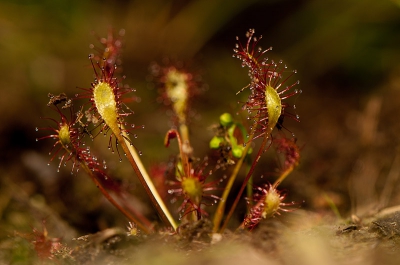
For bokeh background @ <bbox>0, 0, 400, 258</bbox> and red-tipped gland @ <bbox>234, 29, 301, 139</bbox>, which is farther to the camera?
bokeh background @ <bbox>0, 0, 400, 258</bbox>

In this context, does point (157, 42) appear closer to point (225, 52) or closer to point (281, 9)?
point (225, 52)

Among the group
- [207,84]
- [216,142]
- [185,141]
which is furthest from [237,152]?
[207,84]

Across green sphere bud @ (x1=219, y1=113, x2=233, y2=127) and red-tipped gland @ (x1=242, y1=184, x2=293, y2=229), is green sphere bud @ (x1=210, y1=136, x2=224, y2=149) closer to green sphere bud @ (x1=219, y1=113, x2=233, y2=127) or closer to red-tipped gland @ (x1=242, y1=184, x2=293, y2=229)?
green sphere bud @ (x1=219, y1=113, x2=233, y2=127)

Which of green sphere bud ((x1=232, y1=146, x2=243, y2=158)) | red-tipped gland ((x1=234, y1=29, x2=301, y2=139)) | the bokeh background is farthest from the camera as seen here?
the bokeh background

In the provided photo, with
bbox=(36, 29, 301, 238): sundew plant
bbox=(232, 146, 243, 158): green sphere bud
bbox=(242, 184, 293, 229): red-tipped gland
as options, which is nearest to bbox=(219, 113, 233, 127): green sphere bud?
bbox=(36, 29, 301, 238): sundew plant

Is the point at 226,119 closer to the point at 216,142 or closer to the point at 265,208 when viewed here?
the point at 216,142

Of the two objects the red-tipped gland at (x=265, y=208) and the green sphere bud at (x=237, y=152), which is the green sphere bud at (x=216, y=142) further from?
the red-tipped gland at (x=265, y=208)

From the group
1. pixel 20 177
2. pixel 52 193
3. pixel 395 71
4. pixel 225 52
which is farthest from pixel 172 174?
pixel 395 71

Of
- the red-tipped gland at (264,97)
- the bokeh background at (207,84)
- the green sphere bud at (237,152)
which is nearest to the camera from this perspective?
the red-tipped gland at (264,97)

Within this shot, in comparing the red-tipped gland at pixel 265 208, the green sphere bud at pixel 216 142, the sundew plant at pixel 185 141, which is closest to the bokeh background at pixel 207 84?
the sundew plant at pixel 185 141
